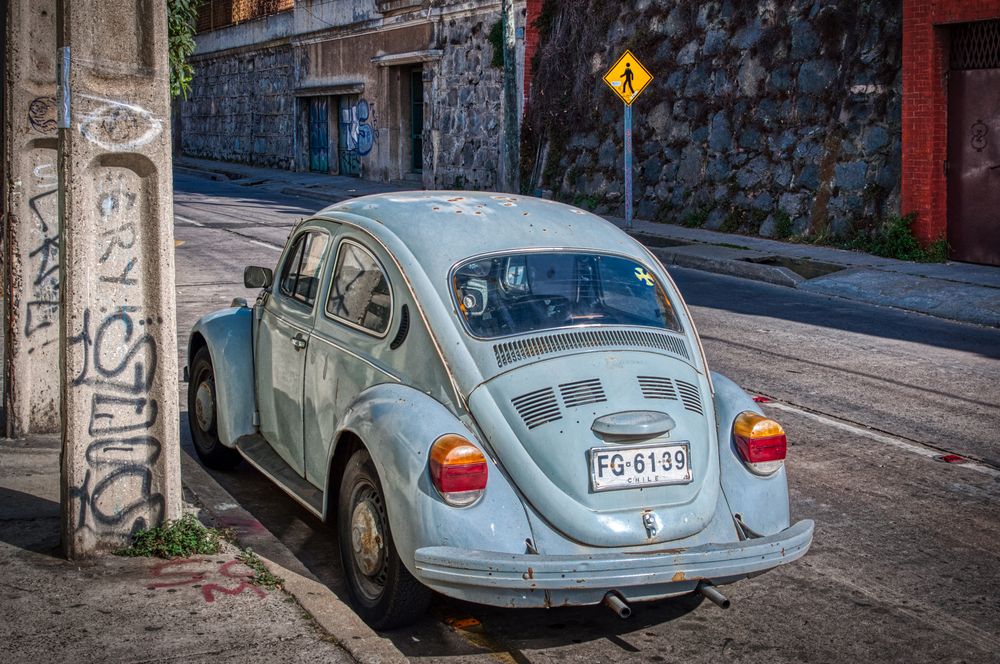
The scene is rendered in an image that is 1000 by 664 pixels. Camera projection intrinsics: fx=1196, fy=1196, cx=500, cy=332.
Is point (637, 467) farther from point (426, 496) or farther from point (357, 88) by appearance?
point (357, 88)

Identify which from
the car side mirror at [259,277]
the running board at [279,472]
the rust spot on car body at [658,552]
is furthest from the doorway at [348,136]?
the rust spot on car body at [658,552]

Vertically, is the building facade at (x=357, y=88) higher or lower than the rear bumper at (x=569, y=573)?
higher

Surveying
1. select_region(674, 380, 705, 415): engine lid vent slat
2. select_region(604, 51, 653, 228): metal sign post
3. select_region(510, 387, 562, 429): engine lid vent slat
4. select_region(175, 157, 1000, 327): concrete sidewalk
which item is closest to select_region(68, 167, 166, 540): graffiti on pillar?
select_region(510, 387, 562, 429): engine lid vent slat

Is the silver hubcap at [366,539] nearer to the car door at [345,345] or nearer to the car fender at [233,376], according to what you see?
the car door at [345,345]

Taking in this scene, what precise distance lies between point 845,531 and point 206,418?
11.8 feet

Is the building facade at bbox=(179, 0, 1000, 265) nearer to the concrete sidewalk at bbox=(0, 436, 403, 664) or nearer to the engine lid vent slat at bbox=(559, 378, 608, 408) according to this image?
the concrete sidewalk at bbox=(0, 436, 403, 664)

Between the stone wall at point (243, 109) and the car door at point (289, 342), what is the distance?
32.9 meters

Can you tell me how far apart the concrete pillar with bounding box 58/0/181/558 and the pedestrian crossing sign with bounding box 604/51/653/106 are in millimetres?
14676

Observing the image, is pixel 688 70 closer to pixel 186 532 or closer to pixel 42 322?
pixel 42 322

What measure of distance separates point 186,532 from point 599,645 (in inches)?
75.1

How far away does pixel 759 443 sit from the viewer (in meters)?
5.04

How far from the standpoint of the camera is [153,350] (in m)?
5.24

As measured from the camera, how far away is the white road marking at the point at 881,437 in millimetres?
7203

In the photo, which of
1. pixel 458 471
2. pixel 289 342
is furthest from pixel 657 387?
pixel 289 342
